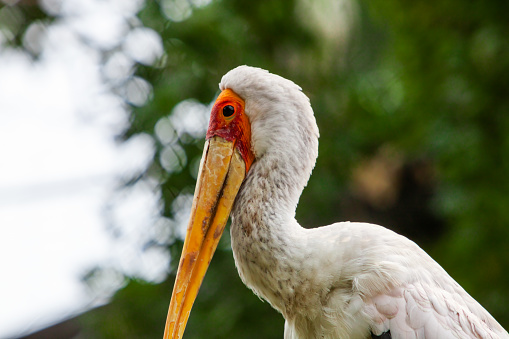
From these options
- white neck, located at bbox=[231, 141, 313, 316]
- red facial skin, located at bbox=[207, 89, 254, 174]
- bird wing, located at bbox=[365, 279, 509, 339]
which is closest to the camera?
bird wing, located at bbox=[365, 279, 509, 339]

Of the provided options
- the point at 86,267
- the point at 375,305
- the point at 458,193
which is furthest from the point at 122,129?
the point at 375,305

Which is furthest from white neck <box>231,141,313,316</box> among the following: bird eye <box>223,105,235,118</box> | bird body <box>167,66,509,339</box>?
bird eye <box>223,105,235,118</box>

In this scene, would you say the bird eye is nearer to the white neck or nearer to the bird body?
the bird body

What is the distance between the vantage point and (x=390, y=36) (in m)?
6.03

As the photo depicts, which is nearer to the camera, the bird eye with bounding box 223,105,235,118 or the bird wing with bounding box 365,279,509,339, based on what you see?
the bird wing with bounding box 365,279,509,339

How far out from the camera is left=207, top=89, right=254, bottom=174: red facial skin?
2861 millimetres

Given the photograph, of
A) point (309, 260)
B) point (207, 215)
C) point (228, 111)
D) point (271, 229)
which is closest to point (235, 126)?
point (228, 111)

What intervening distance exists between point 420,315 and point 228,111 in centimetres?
112

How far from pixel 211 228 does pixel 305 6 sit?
118 inches

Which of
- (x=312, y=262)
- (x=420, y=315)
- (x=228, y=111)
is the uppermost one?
(x=228, y=111)

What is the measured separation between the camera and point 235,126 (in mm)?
2869

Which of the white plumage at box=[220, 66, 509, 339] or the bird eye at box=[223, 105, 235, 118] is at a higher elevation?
the bird eye at box=[223, 105, 235, 118]

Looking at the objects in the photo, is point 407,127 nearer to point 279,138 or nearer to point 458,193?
point 458,193

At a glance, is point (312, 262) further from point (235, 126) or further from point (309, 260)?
point (235, 126)
